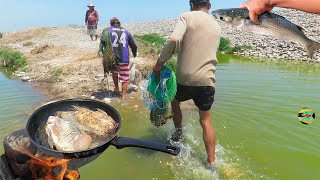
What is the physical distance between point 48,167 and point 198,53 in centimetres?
268

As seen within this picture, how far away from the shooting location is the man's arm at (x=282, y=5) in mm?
1521

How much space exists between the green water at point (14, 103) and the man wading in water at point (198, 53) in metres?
3.46

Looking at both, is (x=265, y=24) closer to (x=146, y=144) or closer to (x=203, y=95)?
(x=146, y=144)

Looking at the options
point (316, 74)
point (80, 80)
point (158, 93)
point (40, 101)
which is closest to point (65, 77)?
point (80, 80)

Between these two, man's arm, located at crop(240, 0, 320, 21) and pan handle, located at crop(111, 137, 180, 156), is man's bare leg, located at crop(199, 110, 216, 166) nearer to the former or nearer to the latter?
pan handle, located at crop(111, 137, 180, 156)

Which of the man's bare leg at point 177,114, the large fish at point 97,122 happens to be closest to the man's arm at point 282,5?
the large fish at point 97,122

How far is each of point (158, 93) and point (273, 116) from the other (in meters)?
3.37

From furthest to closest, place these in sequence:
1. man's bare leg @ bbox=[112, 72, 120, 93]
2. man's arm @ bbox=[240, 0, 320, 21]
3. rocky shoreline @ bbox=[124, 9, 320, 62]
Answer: rocky shoreline @ bbox=[124, 9, 320, 62] < man's bare leg @ bbox=[112, 72, 120, 93] < man's arm @ bbox=[240, 0, 320, 21]

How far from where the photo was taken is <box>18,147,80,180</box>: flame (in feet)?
9.52

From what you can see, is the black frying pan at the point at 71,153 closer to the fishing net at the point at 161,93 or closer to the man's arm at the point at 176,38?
the man's arm at the point at 176,38

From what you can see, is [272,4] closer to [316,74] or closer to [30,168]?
[30,168]

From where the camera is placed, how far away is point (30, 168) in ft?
9.73

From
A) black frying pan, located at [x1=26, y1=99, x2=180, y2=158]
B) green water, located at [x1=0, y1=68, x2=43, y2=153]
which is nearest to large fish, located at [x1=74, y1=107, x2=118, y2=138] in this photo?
black frying pan, located at [x1=26, y1=99, x2=180, y2=158]

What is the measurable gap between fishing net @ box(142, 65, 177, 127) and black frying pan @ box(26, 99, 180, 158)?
5.77ft
